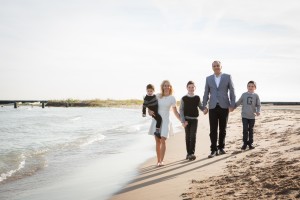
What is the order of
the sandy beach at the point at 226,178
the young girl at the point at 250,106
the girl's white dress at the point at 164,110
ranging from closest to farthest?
1. the sandy beach at the point at 226,178
2. the girl's white dress at the point at 164,110
3. the young girl at the point at 250,106

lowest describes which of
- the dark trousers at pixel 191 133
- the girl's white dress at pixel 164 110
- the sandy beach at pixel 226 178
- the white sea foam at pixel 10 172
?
the white sea foam at pixel 10 172

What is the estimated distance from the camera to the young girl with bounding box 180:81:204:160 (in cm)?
782

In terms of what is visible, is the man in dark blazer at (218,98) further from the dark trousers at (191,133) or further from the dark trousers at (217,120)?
the dark trousers at (191,133)

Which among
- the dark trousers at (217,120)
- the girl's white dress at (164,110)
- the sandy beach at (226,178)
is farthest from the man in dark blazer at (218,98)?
the girl's white dress at (164,110)

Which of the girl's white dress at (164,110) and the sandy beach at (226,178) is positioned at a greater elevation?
the girl's white dress at (164,110)

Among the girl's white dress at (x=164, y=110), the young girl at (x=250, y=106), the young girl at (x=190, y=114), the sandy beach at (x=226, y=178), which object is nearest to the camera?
the sandy beach at (x=226, y=178)

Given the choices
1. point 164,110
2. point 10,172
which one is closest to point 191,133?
point 164,110

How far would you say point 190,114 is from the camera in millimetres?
7863

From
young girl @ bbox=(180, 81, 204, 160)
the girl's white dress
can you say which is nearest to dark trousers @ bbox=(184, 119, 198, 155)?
young girl @ bbox=(180, 81, 204, 160)

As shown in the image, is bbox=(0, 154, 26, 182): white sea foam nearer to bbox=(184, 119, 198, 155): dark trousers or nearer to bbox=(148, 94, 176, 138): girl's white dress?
bbox=(148, 94, 176, 138): girl's white dress

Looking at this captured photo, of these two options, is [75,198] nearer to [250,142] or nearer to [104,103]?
[250,142]

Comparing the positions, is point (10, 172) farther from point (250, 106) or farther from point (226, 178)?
point (250, 106)

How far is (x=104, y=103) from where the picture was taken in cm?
9188

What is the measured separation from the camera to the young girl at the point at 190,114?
25.7 ft
